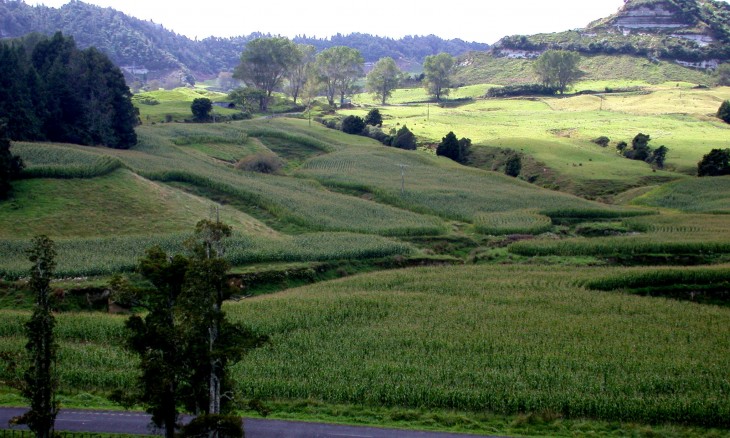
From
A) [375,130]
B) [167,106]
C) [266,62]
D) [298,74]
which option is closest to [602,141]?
[375,130]

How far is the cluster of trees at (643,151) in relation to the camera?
96000 mm

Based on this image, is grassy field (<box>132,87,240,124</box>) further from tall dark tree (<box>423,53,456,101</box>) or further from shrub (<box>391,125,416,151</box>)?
tall dark tree (<box>423,53,456,101</box>)

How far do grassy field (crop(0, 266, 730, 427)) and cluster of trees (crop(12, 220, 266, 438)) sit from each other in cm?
769

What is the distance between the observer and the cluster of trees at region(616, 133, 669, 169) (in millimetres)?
96000

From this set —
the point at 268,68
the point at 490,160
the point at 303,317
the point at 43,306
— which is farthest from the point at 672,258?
the point at 268,68

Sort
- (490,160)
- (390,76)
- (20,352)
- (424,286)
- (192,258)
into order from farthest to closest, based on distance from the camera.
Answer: (390,76), (490,160), (424,286), (20,352), (192,258)

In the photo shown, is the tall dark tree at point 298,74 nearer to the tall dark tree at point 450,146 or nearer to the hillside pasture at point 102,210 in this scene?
the tall dark tree at point 450,146

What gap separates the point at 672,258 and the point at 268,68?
114746mm

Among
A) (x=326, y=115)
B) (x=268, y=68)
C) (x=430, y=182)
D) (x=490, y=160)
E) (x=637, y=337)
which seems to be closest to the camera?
(x=637, y=337)

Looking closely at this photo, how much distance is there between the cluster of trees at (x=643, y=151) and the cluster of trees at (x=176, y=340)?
8812 cm

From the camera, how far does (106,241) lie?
50406 millimetres

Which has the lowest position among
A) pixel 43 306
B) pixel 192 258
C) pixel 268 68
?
pixel 43 306

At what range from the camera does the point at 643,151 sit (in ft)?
330

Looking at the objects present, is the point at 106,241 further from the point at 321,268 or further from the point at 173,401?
the point at 173,401
